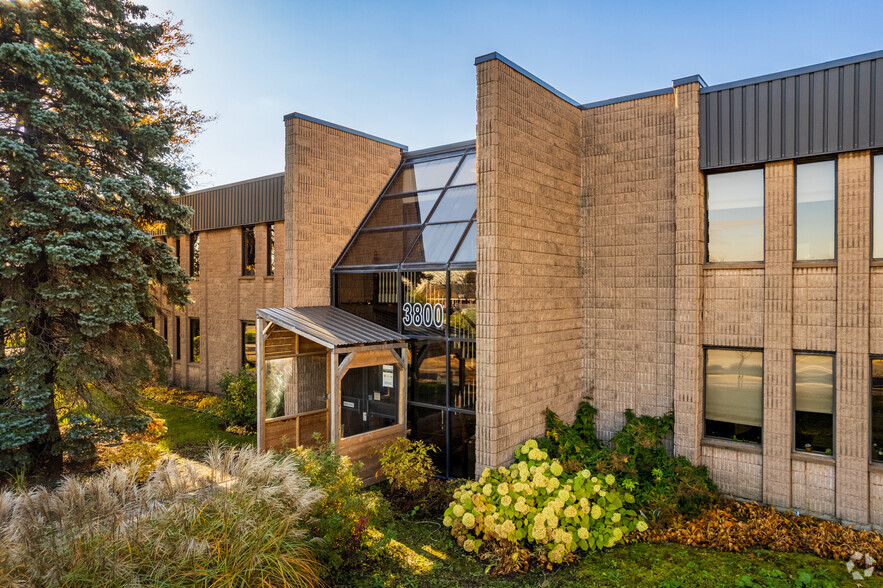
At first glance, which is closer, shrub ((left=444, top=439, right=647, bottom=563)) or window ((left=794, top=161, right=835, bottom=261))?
shrub ((left=444, top=439, right=647, bottom=563))

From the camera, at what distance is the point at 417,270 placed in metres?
8.93

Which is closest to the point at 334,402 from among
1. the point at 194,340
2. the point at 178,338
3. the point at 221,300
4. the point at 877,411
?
the point at 877,411

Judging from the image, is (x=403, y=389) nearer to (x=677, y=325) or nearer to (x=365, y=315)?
(x=365, y=315)

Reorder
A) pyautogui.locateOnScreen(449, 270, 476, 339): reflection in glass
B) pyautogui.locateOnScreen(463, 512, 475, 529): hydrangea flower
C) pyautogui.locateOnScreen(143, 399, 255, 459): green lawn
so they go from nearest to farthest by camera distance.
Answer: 1. pyautogui.locateOnScreen(463, 512, 475, 529): hydrangea flower
2. pyautogui.locateOnScreen(449, 270, 476, 339): reflection in glass
3. pyautogui.locateOnScreen(143, 399, 255, 459): green lawn

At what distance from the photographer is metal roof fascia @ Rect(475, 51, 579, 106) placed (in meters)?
6.88

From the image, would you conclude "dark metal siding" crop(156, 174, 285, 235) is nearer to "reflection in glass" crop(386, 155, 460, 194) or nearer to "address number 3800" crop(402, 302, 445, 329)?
"reflection in glass" crop(386, 155, 460, 194)

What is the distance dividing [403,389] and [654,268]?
190 inches

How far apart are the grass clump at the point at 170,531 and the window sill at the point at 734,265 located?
21.9ft

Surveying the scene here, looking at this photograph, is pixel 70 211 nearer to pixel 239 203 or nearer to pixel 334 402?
pixel 334 402

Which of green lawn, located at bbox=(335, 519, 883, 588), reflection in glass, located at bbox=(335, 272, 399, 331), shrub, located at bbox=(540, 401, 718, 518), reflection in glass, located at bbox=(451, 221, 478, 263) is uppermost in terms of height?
reflection in glass, located at bbox=(451, 221, 478, 263)

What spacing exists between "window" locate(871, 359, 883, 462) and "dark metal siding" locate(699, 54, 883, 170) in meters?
3.06

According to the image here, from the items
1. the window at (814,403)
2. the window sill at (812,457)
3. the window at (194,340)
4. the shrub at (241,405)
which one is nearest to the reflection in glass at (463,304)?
the window at (814,403)

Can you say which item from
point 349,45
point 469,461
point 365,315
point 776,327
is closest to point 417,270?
point 365,315

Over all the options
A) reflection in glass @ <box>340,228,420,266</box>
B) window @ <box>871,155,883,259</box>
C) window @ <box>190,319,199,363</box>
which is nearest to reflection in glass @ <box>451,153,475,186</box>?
reflection in glass @ <box>340,228,420,266</box>
